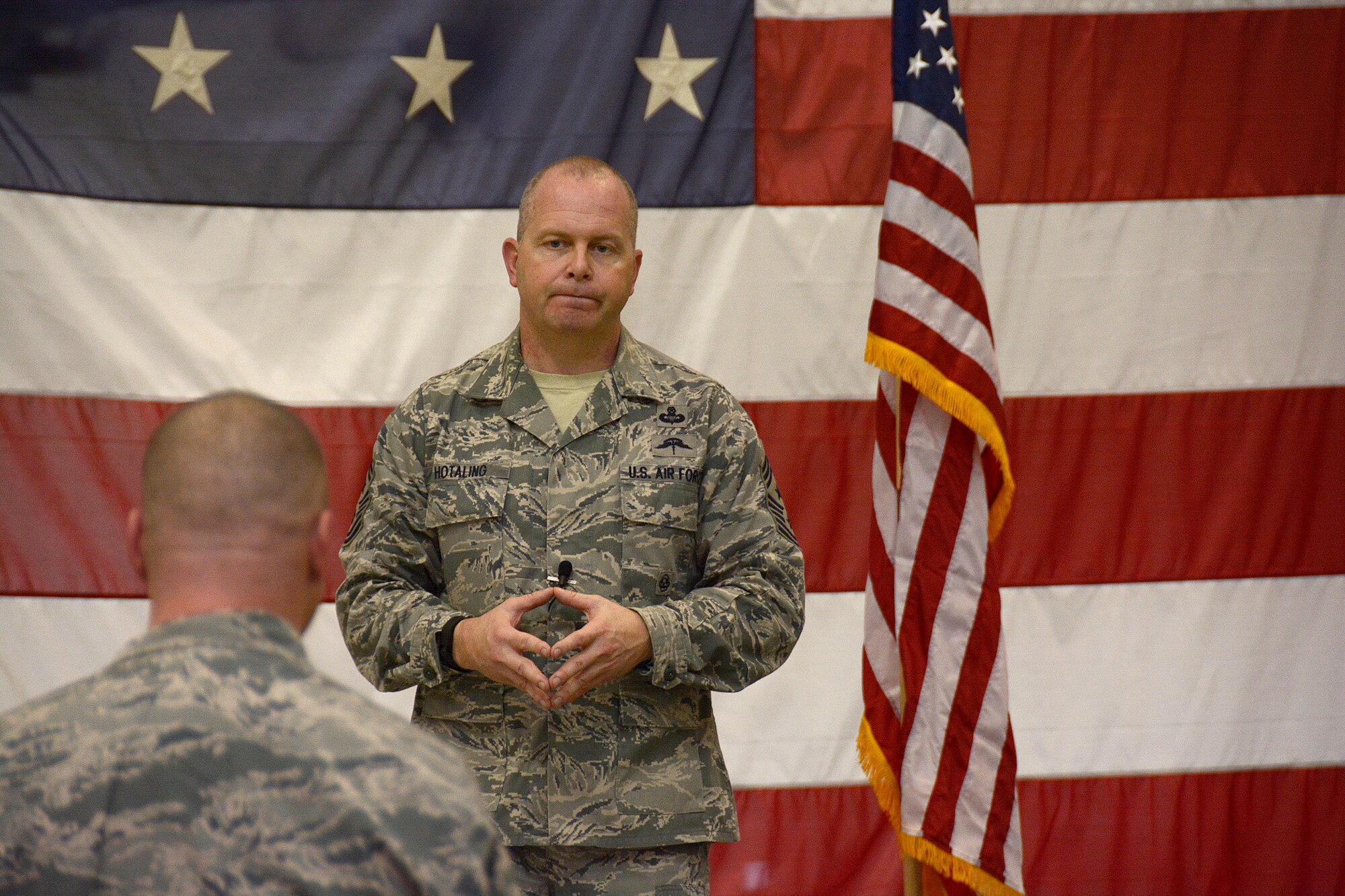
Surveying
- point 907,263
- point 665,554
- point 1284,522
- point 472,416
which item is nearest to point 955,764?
point 665,554

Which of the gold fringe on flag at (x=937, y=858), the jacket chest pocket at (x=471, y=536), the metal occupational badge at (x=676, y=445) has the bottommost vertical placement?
the gold fringe on flag at (x=937, y=858)

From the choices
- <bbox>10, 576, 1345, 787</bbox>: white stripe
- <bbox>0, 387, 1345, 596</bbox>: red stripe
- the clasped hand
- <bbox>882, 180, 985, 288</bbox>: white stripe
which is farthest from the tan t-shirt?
→ <bbox>10, 576, 1345, 787</bbox>: white stripe

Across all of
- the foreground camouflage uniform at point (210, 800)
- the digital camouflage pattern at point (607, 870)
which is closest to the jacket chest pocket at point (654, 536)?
the digital camouflage pattern at point (607, 870)

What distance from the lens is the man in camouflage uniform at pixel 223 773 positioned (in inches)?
32.7

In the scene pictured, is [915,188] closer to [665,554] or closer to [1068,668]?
[665,554]

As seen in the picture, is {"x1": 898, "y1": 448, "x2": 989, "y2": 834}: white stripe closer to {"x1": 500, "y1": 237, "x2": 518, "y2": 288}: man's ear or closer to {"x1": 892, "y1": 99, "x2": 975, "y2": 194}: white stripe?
{"x1": 892, "y1": 99, "x2": 975, "y2": 194}: white stripe

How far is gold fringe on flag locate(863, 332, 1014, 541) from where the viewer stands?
203cm

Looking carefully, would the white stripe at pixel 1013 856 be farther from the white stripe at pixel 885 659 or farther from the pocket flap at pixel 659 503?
the pocket flap at pixel 659 503

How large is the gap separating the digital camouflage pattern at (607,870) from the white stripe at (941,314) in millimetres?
898

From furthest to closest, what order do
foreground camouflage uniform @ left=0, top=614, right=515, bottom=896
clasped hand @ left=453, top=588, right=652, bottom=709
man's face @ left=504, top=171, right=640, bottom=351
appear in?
man's face @ left=504, top=171, right=640, bottom=351 → clasped hand @ left=453, top=588, right=652, bottom=709 → foreground camouflage uniform @ left=0, top=614, right=515, bottom=896

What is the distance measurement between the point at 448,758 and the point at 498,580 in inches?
31.3

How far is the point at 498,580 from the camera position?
1.70 m

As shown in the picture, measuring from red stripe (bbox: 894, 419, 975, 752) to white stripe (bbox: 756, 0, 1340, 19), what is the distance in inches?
42.3

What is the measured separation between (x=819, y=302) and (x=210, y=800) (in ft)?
6.69
